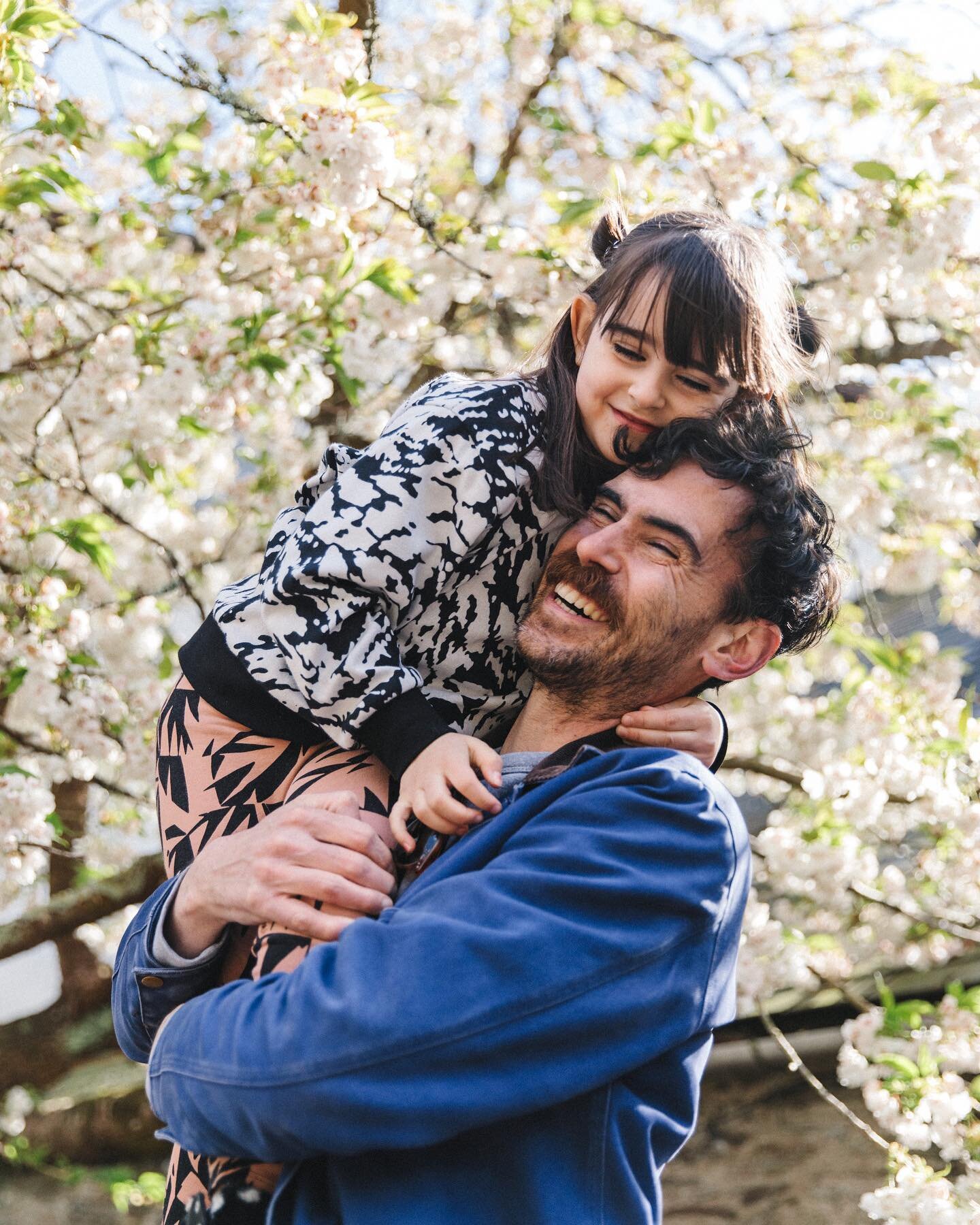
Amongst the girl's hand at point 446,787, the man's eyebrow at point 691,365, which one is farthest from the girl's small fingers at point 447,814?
the man's eyebrow at point 691,365

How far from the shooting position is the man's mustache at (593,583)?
1714mm

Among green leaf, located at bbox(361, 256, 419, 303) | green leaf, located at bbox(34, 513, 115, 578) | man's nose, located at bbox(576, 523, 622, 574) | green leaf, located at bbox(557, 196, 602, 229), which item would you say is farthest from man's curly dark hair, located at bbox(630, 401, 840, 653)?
green leaf, located at bbox(34, 513, 115, 578)

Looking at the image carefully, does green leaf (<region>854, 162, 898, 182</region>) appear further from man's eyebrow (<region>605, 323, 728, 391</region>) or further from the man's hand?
the man's hand

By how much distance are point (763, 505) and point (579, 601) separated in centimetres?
32

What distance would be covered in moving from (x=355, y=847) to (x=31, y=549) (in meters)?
2.61

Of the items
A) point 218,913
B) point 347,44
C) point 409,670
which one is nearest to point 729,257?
point 409,670

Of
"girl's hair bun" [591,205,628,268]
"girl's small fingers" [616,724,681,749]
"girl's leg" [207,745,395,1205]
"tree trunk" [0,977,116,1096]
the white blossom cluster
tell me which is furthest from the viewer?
"tree trunk" [0,977,116,1096]

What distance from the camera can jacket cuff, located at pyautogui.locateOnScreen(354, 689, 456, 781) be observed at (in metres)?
1.57

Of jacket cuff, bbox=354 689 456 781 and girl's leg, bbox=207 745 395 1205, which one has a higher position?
jacket cuff, bbox=354 689 456 781

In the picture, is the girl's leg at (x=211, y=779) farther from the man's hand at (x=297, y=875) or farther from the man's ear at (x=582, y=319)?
the man's ear at (x=582, y=319)

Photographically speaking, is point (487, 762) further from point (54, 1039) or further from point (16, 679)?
point (54, 1039)

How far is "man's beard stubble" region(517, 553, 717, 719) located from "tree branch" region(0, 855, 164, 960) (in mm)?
2410

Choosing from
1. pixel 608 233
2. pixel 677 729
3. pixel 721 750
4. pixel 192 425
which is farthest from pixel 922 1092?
pixel 192 425

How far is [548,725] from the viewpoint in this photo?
1.77 m
